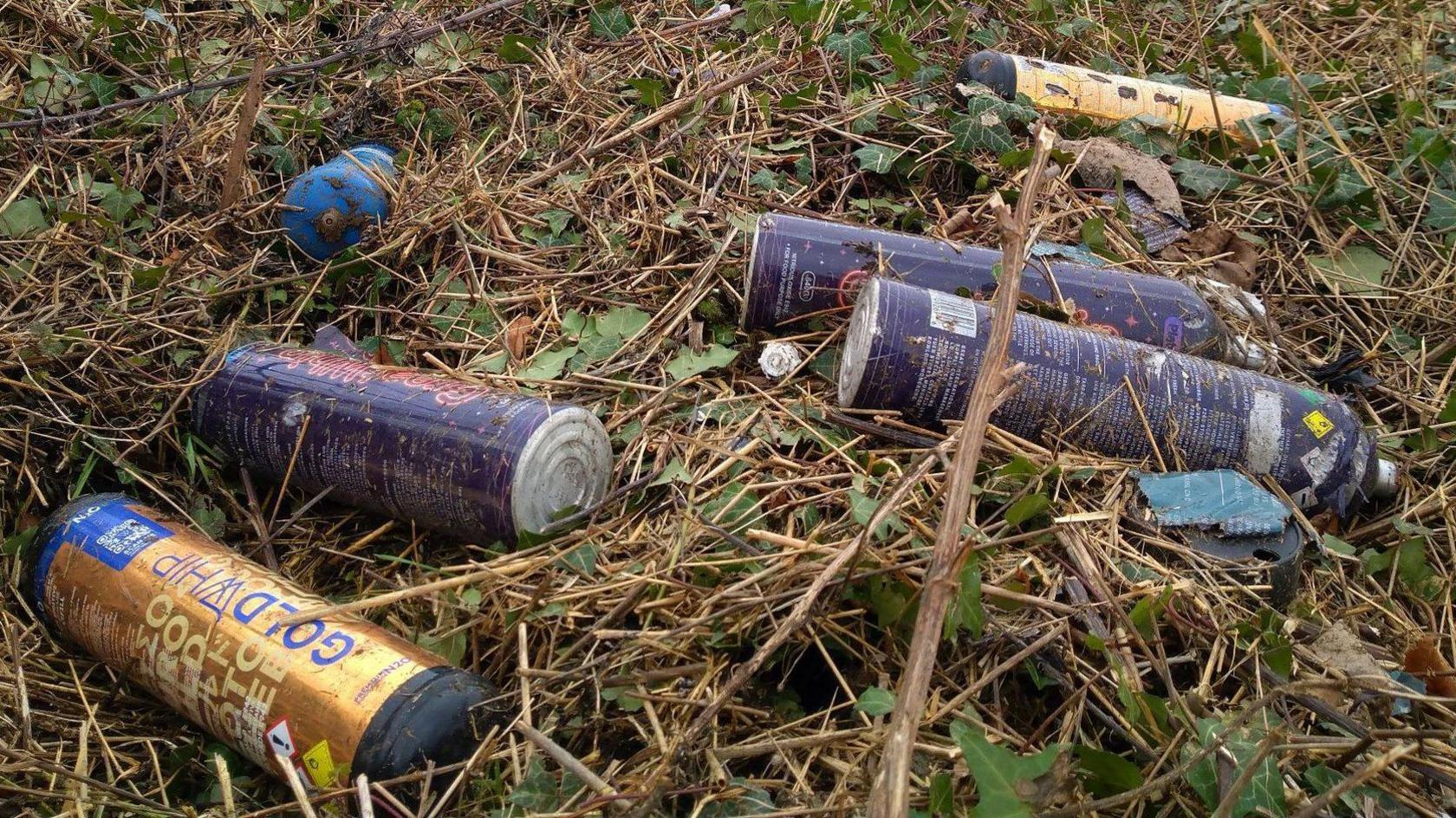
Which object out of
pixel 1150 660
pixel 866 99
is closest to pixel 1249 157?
pixel 866 99

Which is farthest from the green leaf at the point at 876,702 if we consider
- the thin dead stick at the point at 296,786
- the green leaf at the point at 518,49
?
the green leaf at the point at 518,49

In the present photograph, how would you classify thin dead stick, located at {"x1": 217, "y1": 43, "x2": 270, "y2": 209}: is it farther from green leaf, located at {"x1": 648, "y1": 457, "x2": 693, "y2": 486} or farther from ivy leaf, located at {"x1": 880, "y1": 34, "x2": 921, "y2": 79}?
ivy leaf, located at {"x1": 880, "y1": 34, "x2": 921, "y2": 79}

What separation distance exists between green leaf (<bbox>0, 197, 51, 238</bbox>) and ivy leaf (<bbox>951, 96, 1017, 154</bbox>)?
2.37 m

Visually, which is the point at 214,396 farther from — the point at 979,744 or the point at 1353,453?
the point at 1353,453

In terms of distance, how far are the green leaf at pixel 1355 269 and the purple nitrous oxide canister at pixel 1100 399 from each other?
0.83 metres

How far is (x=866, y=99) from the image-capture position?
119 inches

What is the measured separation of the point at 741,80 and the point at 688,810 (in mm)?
2163

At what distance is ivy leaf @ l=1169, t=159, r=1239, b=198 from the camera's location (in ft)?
9.58

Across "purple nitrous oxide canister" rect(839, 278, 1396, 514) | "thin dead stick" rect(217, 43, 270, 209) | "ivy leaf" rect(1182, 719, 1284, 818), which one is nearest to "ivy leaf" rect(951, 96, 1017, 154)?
"purple nitrous oxide canister" rect(839, 278, 1396, 514)

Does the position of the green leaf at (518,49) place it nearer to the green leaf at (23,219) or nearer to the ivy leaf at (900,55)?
the ivy leaf at (900,55)

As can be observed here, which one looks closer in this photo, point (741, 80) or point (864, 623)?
point (864, 623)

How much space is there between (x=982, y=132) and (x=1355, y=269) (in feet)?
3.39

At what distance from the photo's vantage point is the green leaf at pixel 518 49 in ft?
11.0

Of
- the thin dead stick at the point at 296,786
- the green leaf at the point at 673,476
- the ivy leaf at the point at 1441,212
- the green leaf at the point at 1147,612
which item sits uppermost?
the ivy leaf at the point at 1441,212
